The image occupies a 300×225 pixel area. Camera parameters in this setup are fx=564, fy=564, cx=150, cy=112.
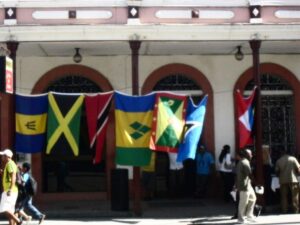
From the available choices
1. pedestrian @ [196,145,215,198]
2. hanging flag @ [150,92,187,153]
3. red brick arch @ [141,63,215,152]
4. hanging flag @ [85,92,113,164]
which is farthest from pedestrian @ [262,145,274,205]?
hanging flag @ [85,92,113,164]

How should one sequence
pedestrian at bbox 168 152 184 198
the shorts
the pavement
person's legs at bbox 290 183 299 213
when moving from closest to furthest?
the shorts → the pavement → person's legs at bbox 290 183 299 213 → pedestrian at bbox 168 152 184 198

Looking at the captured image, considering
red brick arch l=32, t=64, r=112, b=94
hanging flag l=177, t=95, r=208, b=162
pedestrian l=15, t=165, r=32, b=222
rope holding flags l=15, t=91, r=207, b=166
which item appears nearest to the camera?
pedestrian l=15, t=165, r=32, b=222

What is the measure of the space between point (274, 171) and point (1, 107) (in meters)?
8.12

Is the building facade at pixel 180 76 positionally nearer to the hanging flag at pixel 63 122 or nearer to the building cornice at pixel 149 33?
the building cornice at pixel 149 33

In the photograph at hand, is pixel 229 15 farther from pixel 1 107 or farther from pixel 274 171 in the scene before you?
pixel 1 107

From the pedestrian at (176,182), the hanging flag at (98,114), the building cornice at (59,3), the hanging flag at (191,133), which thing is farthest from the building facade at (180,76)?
the hanging flag at (191,133)

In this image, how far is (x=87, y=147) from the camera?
55.4 feet

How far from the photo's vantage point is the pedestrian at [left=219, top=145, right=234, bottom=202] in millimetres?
16125

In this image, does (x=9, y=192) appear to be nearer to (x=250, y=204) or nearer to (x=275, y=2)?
(x=250, y=204)

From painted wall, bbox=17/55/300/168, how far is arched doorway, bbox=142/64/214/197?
163mm

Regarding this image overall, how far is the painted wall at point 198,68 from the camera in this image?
55.3 ft

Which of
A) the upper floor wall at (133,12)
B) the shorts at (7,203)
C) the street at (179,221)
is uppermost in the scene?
the upper floor wall at (133,12)

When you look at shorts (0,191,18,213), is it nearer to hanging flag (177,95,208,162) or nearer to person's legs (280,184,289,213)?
hanging flag (177,95,208,162)

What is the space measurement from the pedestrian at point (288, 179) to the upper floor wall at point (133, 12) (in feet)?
12.0
